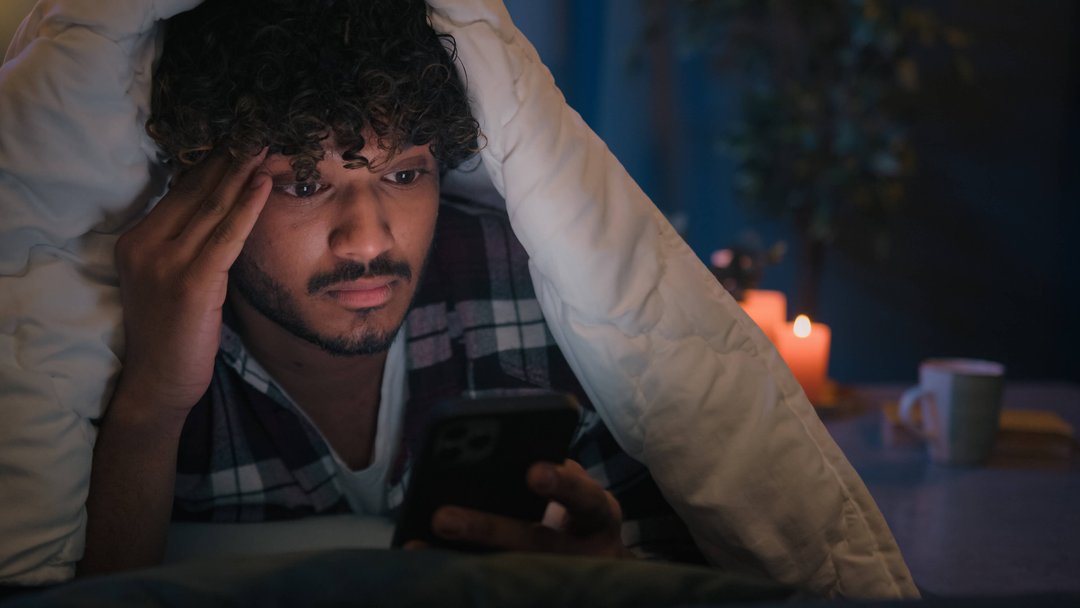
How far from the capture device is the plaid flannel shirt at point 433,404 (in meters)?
0.89

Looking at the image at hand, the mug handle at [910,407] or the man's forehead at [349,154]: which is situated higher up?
the man's forehead at [349,154]

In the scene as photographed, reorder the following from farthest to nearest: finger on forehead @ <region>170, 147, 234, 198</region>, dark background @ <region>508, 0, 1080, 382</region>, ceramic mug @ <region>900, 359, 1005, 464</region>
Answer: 1. dark background @ <region>508, 0, 1080, 382</region>
2. ceramic mug @ <region>900, 359, 1005, 464</region>
3. finger on forehead @ <region>170, 147, 234, 198</region>

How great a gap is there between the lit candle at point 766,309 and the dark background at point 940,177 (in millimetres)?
1042

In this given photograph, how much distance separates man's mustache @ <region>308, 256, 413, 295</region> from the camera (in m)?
0.89

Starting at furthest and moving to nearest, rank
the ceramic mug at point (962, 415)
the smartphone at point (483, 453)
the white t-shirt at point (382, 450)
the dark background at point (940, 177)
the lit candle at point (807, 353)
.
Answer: the dark background at point (940, 177)
the lit candle at point (807, 353)
the ceramic mug at point (962, 415)
the white t-shirt at point (382, 450)
the smartphone at point (483, 453)

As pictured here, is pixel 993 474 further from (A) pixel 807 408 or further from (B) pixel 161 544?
(B) pixel 161 544

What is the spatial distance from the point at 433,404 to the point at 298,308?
0.56 ft

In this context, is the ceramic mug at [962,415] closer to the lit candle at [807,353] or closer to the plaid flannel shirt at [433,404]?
the lit candle at [807,353]

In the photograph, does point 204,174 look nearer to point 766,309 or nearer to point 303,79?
point 303,79

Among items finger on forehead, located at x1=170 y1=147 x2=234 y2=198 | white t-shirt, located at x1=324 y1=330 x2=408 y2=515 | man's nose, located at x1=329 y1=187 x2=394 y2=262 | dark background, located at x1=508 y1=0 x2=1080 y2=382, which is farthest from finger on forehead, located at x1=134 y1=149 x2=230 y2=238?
dark background, located at x1=508 y1=0 x2=1080 y2=382

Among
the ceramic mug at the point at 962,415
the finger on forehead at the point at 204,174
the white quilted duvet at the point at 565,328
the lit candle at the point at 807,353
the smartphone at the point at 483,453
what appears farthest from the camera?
the lit candle at the point at 807,353

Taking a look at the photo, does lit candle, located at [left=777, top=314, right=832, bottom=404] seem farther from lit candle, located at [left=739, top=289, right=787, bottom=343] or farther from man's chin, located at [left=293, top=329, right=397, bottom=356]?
man's chin, located at [left=293, top=329, right=397, bottom=356]

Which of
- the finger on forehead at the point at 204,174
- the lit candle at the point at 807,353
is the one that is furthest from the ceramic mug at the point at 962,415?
the finger on forehead at the point at 204,174

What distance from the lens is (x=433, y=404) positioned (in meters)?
0.97
